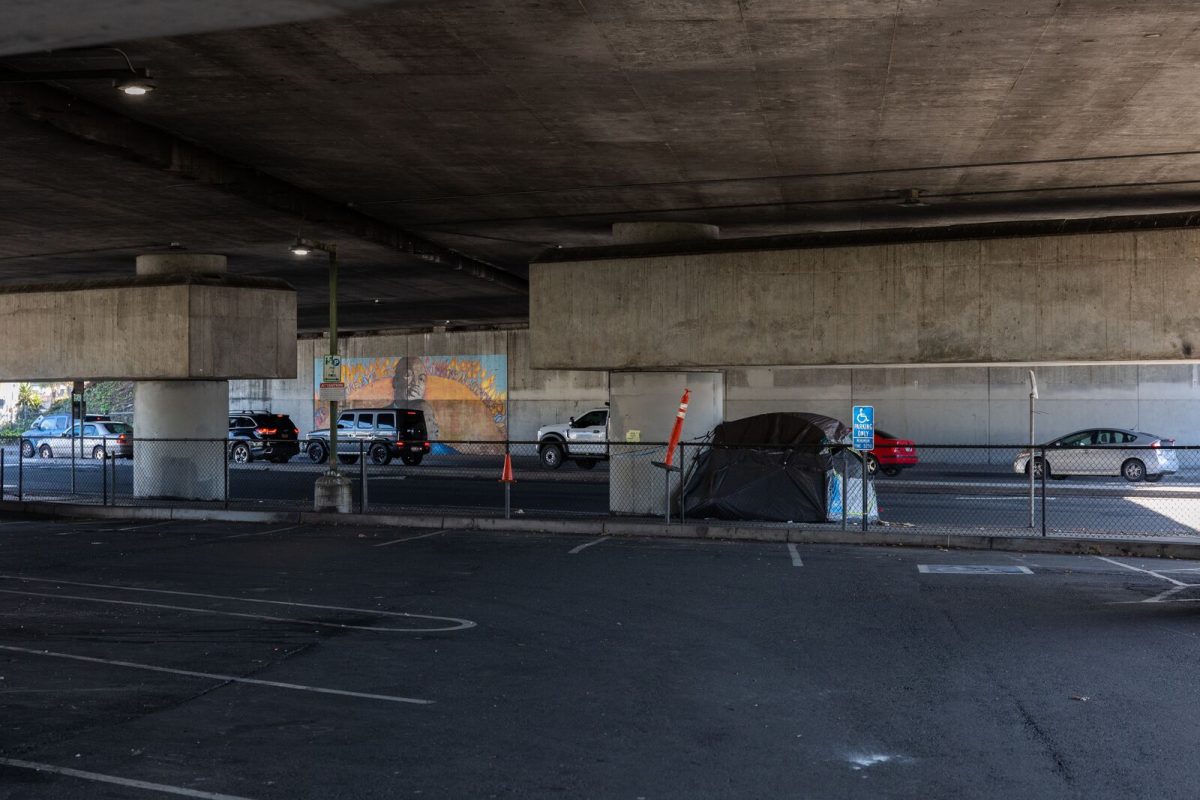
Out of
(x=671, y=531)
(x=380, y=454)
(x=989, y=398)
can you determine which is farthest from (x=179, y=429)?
(x=989, y=398)

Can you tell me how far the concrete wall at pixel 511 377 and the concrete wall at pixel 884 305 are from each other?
88.5ft

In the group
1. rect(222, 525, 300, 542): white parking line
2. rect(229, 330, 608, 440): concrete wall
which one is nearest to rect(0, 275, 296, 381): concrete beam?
rect(222, 525, 300, 542): white parking line

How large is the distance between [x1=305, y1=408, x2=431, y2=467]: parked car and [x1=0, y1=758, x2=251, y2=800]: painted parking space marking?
3201 cm

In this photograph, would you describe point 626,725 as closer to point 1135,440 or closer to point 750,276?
point 750,276

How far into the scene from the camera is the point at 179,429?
79.3 ft

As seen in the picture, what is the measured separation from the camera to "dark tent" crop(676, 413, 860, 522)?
737 inches

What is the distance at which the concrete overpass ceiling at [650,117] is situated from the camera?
10.3 m

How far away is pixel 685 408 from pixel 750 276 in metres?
2.75

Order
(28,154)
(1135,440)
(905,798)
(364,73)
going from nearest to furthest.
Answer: (905,798) < (364,73) < (28,154) < (1135,440)

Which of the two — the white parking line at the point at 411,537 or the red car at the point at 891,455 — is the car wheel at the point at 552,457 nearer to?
the red car at the point at 891,455

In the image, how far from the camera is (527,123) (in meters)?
13.7

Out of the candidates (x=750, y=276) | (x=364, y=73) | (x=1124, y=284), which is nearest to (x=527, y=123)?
(x=364, y=73)

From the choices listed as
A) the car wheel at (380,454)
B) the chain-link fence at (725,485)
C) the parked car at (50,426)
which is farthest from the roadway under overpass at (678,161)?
the parked car at (50,426)

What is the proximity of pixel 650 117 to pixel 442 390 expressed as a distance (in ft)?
125
